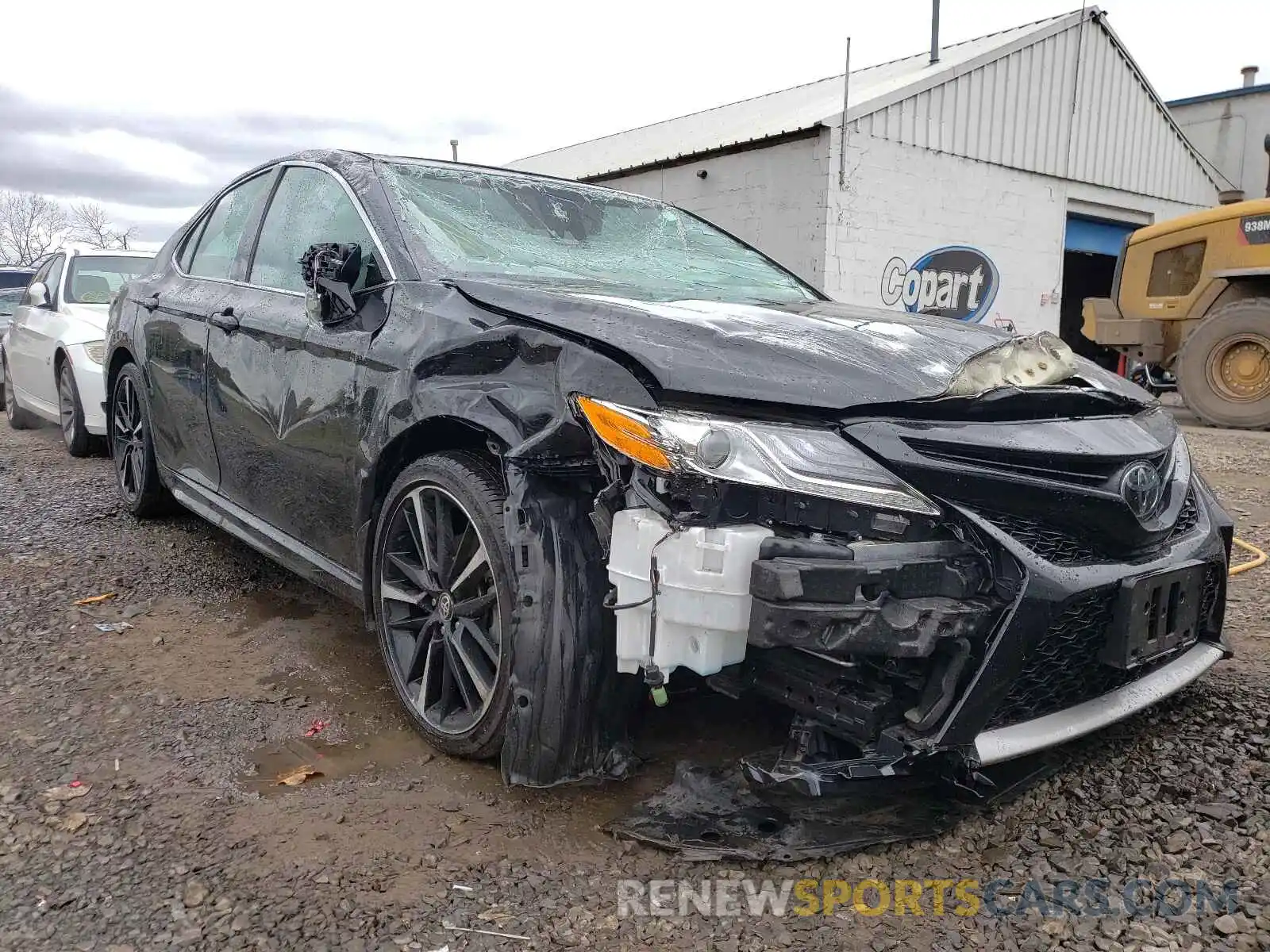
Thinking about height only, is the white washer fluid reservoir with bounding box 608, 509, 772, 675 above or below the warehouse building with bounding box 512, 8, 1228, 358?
below

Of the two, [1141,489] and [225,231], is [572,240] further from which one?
[1141,489]

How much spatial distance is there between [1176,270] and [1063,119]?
4.09m

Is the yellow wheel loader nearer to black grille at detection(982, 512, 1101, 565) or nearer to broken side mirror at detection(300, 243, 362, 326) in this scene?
black grille at detection(982, 512, 1101, 565)

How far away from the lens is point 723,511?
6.05 feet

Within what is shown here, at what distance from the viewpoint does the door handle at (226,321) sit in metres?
3.39

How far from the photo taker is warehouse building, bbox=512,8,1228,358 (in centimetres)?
1079

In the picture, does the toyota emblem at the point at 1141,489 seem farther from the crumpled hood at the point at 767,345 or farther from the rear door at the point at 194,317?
the rear door at the point at 194,317

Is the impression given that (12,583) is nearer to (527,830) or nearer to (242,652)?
(242,652)

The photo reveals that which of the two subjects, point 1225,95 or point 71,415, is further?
point 1225,95

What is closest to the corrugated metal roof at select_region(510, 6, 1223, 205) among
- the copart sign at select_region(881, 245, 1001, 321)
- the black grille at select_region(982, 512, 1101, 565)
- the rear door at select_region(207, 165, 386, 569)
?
the copart sign at select_region(881, 245, 1001, 321)

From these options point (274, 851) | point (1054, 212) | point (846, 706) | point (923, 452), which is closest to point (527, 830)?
point (274, 851)

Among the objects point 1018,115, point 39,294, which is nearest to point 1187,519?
point 39,294

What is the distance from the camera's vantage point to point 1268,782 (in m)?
2.29

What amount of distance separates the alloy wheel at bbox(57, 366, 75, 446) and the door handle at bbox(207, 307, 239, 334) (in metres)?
4.05
